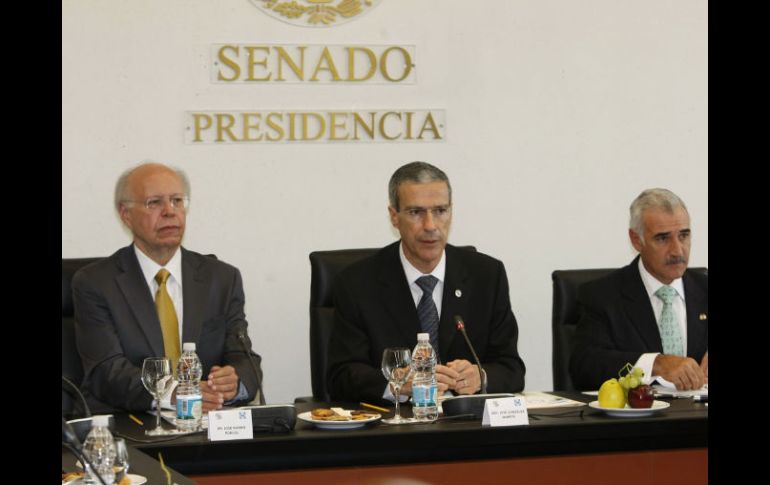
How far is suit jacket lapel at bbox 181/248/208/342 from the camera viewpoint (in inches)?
148

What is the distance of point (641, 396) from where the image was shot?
3219 millimetres

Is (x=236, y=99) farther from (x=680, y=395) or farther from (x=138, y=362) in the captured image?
(x=680, y=395)

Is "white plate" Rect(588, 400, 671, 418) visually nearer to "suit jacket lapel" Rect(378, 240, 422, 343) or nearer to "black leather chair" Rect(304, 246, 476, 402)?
"suit jacket lapel" Rect(378, 240, 422, 343)

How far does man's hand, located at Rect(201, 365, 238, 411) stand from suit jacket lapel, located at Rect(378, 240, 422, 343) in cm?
69

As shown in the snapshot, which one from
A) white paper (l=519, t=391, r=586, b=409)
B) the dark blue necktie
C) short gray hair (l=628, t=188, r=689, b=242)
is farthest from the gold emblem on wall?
white paper (l=519, t=391, r=586, b=409)

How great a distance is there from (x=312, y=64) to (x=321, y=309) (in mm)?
1348

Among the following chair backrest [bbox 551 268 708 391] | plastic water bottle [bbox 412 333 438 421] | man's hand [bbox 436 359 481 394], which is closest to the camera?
plastic water bottle [bbox 412 333 438 421]

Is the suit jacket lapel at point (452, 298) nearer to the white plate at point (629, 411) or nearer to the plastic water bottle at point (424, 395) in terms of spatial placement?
the plastic water bottle at point (424, 395)

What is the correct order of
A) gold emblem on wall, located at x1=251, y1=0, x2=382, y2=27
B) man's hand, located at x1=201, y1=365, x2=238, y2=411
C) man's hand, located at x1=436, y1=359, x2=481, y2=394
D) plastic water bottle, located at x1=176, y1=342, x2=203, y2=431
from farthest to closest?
gold emblem on wall, located at x1=251, y1=0, x2=382, y2=27 → man's hand, located at x1=436, y1=359, x2=481, y2=394 → man's hand, located at x1=201, y1=365, x2=238, y2=411 → plastic water bottle, located at x1=176, y1=342, x2=203, y2=431

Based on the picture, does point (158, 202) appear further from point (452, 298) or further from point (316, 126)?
point (316, 126)

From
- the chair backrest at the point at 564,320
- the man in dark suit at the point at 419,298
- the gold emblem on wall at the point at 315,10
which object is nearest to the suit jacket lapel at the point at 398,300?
the man in dark suit at the point at 419,298

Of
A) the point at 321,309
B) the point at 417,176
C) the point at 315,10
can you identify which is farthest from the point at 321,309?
the point at 315,10

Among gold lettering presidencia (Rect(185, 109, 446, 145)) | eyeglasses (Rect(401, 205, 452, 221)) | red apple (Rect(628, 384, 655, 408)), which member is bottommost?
red apple (Rect(628, 384, 655, 408))

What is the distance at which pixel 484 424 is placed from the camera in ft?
9.95
